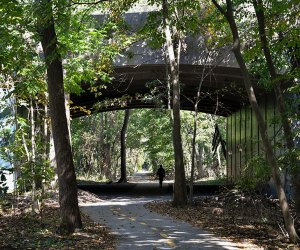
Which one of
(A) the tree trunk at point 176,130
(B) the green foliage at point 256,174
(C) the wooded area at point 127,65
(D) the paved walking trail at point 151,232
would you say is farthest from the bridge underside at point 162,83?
(B) the green foliage at point 256,174

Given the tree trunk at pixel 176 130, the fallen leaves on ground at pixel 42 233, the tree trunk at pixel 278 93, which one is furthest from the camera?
the tree trunk at pixel 176 130

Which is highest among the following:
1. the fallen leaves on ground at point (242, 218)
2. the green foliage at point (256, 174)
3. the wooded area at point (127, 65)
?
the wooded area at point (127, 65)

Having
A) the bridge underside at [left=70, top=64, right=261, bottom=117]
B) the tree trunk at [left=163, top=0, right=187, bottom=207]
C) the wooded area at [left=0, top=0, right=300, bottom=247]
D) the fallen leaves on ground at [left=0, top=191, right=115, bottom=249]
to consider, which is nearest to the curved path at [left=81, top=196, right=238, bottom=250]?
the fallen leaves on ground at [left=0, top=191, right=115, bottom=249]

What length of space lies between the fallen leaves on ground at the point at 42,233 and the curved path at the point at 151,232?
41 centimetres

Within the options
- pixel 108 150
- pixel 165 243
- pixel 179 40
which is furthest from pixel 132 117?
pixel 165 243

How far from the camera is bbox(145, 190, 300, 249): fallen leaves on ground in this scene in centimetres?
973

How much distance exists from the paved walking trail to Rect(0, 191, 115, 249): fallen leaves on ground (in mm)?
396

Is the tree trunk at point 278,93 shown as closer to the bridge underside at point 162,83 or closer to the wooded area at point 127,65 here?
the wooded area at point 127,65

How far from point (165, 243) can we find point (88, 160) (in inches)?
1647

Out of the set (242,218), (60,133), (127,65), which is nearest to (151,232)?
(60,133)

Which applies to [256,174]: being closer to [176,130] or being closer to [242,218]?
[242,218]

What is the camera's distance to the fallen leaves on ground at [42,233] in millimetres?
8781

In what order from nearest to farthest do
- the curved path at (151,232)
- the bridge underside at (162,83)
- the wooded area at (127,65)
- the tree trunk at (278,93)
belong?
the curved path at (151,232)
the wooded area at (127,65)
the tree trunk at (278,93)
the bridge underside at (162,83)

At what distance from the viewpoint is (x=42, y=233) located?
10016 millimetres
